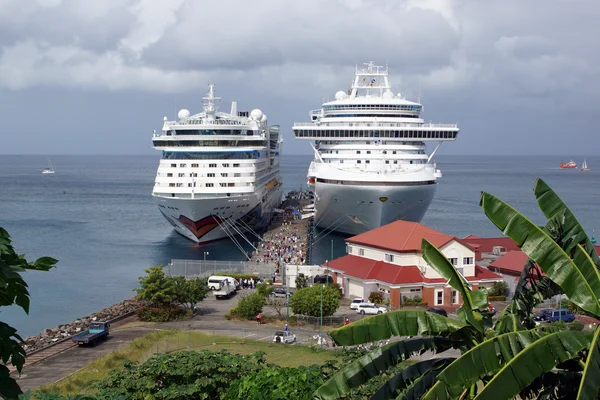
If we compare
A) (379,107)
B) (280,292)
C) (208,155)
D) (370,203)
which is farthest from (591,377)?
(379,107)

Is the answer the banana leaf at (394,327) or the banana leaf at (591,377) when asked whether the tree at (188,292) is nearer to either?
the banana leaf at (394,327)

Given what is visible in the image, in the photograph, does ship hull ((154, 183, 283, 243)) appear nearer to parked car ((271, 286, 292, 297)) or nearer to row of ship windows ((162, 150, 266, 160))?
row of ship windows ((162, 150, 266, 160))

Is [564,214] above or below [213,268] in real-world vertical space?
above

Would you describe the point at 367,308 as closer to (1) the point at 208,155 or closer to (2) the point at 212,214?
(2) the point at 212,214

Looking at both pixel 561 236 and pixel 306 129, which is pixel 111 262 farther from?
pixel 561 236

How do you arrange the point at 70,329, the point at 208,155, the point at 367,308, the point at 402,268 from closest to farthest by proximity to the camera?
1. the point at 70,329
2. the point at 367,308
3. the point at 402,268
4. the point at 208,155

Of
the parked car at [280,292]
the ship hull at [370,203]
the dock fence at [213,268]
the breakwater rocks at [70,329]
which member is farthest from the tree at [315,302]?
the ship hull at [370,203]

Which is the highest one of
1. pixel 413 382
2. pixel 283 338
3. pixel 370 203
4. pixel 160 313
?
pixel 370 203
